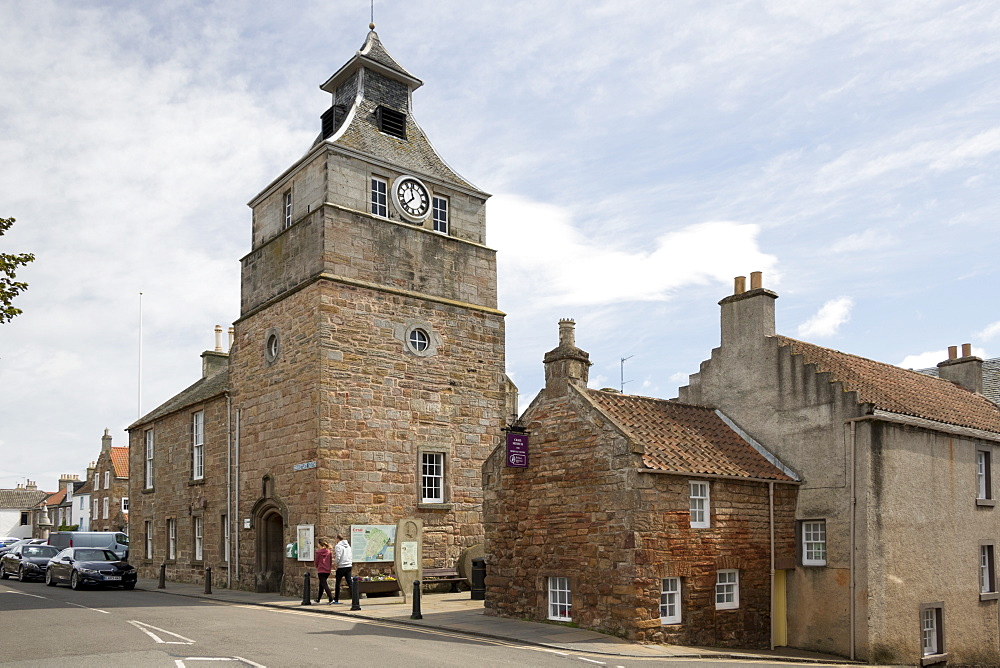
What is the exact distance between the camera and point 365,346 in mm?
24344

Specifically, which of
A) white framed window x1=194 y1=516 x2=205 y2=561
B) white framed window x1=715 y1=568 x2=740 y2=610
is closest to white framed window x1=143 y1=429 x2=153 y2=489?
white framed window x1=194 y1=516 x2=205 y2=561

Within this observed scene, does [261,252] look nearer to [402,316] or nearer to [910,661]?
[402,316]

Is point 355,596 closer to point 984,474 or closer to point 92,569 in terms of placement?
point 92,569

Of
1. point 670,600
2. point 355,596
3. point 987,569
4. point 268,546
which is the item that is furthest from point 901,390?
point 268,546

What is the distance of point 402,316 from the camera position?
25.3 m

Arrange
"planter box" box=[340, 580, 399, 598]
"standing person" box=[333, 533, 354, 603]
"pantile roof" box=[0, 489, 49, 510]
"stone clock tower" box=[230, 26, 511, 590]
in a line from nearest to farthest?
1. "standing person" box=[333, 533, 354, 603]
2. "planter box" box=[340, 580, 399, 598]
3. "stone clock tower" box=[230, 26, 511, 590]
4. "pantile roof" box=[0, 489, 49, 510]

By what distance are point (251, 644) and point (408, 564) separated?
766 centimetres

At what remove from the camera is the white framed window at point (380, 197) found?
25844mm

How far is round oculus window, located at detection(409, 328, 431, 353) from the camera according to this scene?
2552cm

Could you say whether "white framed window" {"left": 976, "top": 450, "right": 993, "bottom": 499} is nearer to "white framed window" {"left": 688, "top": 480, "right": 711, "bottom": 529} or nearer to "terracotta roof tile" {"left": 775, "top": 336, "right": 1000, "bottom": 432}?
"terracotta roof tile" {"left": 775, "top": 336, "right": 1000, "bottom": 432}

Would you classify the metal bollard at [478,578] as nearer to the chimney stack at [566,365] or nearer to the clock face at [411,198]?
the chimney stack at [566,365]

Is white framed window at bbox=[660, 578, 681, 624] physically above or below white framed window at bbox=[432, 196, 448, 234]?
below

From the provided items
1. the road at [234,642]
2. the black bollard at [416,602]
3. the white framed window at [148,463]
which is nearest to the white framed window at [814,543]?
the road at [234,642]

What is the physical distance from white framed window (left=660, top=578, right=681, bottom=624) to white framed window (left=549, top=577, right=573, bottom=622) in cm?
181
